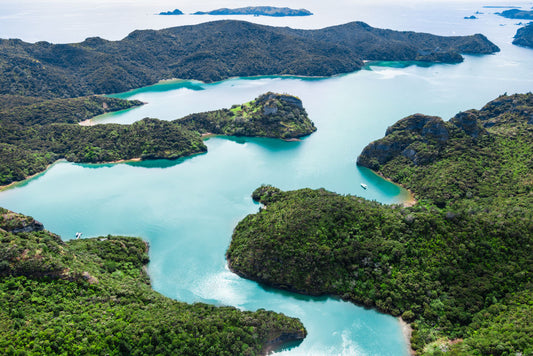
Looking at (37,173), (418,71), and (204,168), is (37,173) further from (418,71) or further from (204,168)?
(418,71)

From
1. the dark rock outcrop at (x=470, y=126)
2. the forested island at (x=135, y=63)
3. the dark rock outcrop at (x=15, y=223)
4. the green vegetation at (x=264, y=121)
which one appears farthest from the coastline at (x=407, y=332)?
the forested island at (x=135, y=63)

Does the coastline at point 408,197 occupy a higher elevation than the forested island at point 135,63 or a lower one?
lower

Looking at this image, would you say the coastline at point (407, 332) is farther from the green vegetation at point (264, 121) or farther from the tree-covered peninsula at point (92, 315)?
the green vegetation at point (264, 121)

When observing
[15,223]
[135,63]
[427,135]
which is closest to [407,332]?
[15,223]

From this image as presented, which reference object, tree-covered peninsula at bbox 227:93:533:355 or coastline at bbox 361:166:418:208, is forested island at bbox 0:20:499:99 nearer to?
coastline at bbox 361:166:418:208

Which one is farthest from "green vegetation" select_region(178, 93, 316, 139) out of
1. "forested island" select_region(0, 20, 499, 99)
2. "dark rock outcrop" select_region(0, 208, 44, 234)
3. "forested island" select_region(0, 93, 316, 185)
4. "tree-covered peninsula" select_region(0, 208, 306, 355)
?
"tree-covered peninsula" select_region(0, 208, 306, 355)

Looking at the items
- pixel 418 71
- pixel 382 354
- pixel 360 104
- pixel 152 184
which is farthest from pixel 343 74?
pixel 382 354
